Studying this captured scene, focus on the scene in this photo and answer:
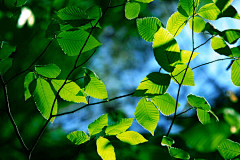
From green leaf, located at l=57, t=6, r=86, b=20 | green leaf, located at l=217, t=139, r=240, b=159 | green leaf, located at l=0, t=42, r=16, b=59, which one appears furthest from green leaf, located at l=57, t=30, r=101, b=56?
green leaf, located at l=217, t=139, r=240, b=159

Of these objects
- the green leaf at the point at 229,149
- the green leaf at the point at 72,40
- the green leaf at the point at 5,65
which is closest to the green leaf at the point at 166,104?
the green leaf at the point at 229,149

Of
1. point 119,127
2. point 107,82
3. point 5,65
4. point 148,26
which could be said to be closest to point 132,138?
point 119,127

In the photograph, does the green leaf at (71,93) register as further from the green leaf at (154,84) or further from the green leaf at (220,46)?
the green leaf at (220,46)

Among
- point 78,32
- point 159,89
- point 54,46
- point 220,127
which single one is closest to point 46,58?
point 54,46

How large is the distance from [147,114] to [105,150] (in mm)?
127

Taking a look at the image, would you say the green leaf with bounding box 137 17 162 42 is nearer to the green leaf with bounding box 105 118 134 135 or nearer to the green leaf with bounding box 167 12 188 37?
the green leaf with bounding box 167 12 188 37

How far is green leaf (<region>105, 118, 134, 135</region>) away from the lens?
17.5 inches

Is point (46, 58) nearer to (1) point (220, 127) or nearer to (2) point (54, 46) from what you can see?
(2) point (54, 46)

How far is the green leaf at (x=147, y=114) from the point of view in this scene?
446mm

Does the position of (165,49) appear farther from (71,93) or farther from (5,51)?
(5,51)

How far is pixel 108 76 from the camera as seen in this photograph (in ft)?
9.52

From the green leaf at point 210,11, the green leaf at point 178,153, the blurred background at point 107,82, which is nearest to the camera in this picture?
the green leaf at point 178,153

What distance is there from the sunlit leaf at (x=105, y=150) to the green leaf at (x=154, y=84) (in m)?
0.15

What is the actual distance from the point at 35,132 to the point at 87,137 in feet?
→ 6.93
